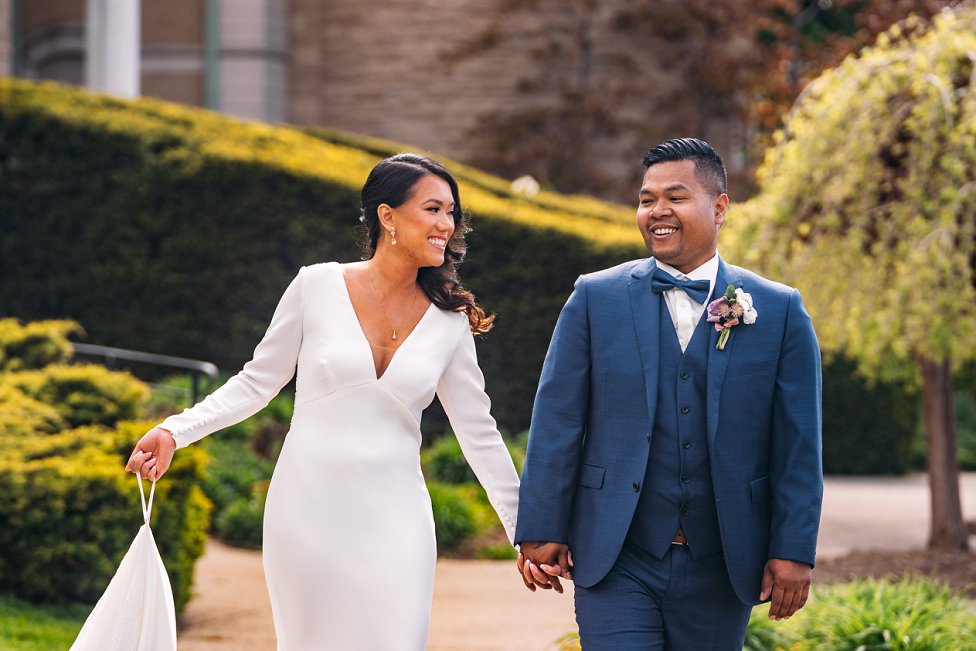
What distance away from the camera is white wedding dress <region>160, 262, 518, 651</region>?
11.4ft

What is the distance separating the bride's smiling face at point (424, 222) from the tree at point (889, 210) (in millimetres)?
Result: 4702

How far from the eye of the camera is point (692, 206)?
11.0 feet

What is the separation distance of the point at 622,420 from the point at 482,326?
0.68 meters

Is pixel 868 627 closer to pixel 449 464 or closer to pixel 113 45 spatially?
pixel 449 464

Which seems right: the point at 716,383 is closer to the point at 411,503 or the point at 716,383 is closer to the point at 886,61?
the point at 411,503

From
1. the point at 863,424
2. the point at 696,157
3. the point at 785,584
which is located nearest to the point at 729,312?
the point at 696,157

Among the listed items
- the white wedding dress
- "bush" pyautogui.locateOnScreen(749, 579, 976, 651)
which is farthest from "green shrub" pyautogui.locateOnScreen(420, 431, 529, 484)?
the white wedding dress

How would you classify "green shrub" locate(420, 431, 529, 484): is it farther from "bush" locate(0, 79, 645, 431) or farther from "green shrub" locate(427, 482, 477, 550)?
"bush" locate(0, 79, 645, 431)

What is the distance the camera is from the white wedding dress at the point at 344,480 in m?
3.49

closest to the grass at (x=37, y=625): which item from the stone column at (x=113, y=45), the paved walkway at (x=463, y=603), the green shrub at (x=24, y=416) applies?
the paved walkway at (x=463, y=603)

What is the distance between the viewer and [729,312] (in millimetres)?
3309

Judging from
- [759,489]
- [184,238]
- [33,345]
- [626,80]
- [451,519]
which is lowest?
[451,519]

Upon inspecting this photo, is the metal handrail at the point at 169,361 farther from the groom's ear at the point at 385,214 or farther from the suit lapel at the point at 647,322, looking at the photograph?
the suit lapel at the point at 647,322

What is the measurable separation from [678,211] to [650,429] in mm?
559
